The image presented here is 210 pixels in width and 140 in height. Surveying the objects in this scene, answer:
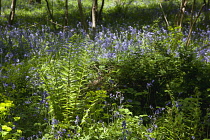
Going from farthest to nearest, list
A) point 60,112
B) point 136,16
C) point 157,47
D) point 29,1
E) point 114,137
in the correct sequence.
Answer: point 29,1 → point 136,16 → point 157,47 → point 60,112 → point 114,137

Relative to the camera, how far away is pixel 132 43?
4.92m

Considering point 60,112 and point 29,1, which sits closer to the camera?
point 60,112

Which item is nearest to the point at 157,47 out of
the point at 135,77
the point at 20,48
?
the point at 135,77

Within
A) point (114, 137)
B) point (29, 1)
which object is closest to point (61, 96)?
point (114, 137)

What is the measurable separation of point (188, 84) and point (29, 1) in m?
17.2

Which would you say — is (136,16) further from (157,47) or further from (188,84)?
(188,84)

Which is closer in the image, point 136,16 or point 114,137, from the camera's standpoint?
point 114,137

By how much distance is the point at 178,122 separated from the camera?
2.48 metres

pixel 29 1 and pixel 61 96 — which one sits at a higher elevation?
pixel 29 1

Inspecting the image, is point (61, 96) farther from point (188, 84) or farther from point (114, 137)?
point (188, 84)

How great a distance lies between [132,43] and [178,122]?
269 centimetres

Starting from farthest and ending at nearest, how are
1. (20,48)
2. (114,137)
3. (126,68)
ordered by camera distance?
(20,48) < (126,68) < (114,137)

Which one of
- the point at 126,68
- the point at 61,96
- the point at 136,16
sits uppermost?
the point at 136,16

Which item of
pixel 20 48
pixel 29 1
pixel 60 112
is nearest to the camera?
pixel 60 112
